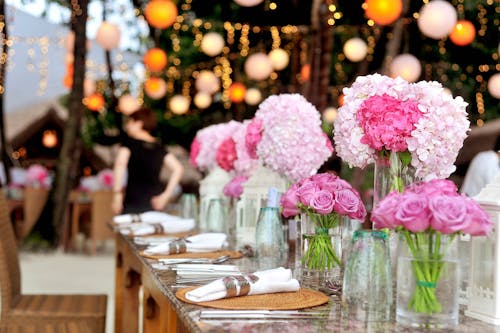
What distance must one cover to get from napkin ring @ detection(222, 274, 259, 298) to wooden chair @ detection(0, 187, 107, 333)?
160 centimetres

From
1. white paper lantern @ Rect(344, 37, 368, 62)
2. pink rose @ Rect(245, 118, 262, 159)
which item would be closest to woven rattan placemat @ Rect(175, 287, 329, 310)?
pink rose @ Rect(245, 118, 262, 159)

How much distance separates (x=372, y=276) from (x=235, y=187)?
1886 millimetres

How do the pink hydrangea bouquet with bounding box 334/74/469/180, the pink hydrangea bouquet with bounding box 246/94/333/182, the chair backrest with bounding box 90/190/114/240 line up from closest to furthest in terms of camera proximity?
1. the pink hydrangea bouquet with bounding box 334/74/469/180
2. the pink hydrangea bouquet with bounding box 246/94/333/182
3. the chair backrest with bounding box 90/190/114/240

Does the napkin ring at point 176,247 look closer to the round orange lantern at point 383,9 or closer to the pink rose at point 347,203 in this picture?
the pink rose at point 347,203

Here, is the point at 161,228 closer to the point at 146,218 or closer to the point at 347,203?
the point at 146,218

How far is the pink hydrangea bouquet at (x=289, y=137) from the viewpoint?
9.86ft

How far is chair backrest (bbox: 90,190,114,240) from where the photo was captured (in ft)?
34.5

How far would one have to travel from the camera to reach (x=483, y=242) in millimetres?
1730

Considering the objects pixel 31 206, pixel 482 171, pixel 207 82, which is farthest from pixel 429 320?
pixel 31 206

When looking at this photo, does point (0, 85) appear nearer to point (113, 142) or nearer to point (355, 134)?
point (113, 142)

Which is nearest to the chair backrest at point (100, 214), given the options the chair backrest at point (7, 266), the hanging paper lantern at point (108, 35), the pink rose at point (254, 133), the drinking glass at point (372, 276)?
the hanging paper lantern at point (108, 35)

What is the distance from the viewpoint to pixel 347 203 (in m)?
2.18

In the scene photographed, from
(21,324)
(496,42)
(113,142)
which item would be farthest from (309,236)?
(113,142)

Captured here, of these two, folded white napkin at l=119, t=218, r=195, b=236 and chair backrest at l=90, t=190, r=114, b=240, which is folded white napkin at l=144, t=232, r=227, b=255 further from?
chair backrest at l=90, t=190, r=114, b=240
